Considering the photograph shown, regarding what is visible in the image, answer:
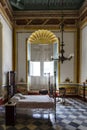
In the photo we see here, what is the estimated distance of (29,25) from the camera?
10.5 metres

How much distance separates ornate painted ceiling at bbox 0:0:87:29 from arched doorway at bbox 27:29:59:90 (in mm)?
602

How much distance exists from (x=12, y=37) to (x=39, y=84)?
10.1 feet

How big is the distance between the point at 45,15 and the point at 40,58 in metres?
2.45

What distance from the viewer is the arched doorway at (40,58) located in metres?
10.7

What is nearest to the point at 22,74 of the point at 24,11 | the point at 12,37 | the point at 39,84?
the point at 39,84

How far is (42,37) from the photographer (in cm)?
1078

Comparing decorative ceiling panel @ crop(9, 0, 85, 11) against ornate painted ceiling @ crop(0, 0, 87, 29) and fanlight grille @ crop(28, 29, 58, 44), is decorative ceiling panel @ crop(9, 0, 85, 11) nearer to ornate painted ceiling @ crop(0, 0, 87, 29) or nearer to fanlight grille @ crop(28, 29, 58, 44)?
ornate painted ceiling @ crop(0, 0, 87, 29)

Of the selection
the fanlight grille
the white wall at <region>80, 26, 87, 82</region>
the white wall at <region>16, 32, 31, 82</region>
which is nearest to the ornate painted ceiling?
the fanlight grille

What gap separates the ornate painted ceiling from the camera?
9.86m

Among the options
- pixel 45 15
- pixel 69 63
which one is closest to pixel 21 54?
pixel 45 15

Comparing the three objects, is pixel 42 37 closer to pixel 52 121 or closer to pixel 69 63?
pixel 69 63

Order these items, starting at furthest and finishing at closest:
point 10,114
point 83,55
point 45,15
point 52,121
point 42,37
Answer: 1. point 42,37
2. point 45,15
3. point 83,55
4. point 52,121
5. point 10,114

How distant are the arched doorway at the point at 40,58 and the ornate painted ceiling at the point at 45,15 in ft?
1.98

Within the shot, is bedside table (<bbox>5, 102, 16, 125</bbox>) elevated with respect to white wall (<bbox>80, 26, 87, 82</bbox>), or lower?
lower
